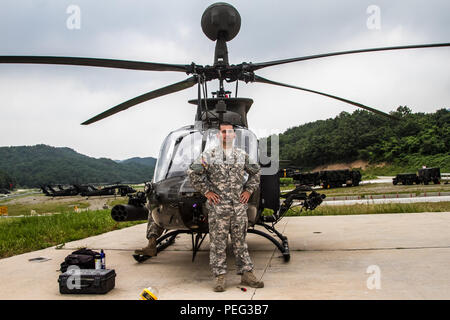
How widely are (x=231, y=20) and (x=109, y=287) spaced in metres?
3.85

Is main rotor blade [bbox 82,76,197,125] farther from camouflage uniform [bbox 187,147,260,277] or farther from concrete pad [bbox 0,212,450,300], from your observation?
concrete pad [bbox 0,212,450,300]

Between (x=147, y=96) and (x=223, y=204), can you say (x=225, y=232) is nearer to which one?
(x=223, y=204)

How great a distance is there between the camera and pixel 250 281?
4.02 metres

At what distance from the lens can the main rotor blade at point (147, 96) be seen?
5.62 m

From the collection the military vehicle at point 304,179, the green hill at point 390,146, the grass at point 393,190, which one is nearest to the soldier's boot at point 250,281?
the military vehicle at point 304,179

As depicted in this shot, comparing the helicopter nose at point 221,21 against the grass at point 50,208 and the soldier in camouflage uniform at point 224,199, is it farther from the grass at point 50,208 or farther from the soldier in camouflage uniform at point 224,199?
the grass at point 50,208

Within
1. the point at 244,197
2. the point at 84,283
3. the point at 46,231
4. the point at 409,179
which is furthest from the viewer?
the point at 409,179

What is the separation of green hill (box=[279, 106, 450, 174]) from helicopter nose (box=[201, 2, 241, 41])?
4785 cm

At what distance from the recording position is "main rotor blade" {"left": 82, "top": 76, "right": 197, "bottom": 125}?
5.62 m

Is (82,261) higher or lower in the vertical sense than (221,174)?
lower

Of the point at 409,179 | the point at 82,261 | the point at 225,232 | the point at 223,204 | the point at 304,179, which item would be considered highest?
the point at 304,179

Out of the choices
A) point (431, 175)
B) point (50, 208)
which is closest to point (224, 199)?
point (431, 175)

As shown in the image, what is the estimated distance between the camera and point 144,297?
3531 mm

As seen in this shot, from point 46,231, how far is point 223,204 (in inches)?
217
